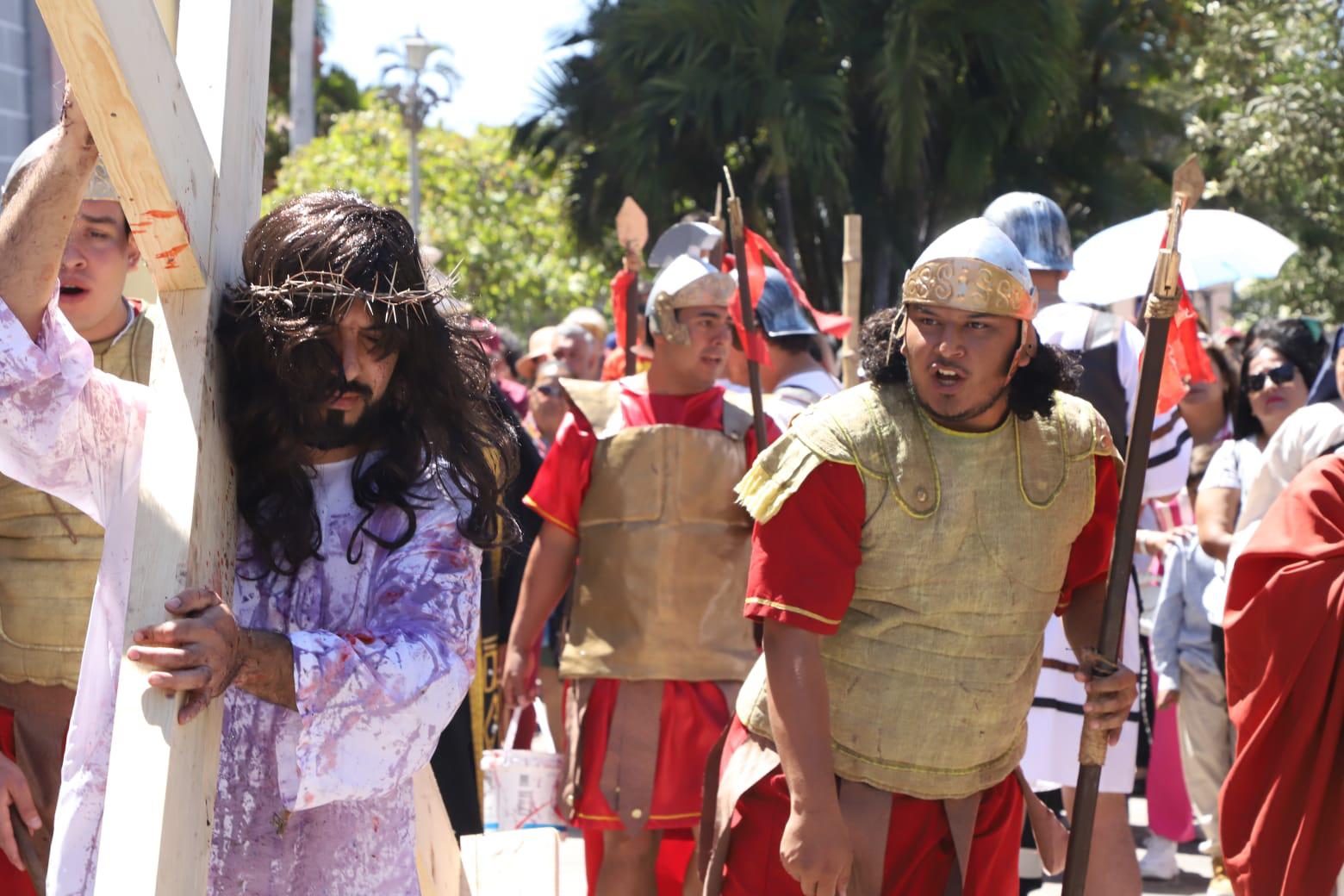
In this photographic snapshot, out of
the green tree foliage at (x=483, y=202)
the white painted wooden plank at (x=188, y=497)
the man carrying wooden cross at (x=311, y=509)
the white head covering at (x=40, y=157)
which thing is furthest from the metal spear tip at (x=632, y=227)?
the green tree foliage at (x=483, y=202)

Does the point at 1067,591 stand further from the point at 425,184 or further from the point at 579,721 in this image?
the point at 425,184

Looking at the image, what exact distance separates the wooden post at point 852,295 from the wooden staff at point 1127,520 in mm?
1903

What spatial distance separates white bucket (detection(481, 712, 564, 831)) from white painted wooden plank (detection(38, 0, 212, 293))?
2.83m

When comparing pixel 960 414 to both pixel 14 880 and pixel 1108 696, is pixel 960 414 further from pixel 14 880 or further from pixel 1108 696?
pixel 14 880

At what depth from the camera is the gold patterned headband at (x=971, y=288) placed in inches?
121

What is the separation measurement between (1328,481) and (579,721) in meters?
2.15

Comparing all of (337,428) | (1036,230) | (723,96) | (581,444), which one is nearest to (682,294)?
(581,444)

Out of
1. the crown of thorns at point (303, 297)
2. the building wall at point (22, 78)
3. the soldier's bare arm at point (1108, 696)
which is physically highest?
the building wall at point (22, 78)

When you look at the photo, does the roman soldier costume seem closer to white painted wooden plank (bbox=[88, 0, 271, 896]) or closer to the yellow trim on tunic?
the yellow trim on tunic

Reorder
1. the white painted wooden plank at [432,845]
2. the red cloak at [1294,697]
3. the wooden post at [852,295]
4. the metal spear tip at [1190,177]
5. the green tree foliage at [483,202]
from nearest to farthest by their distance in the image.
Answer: the white painted wooden plank at [432,845]
the metal spear tip at [1190,177]
the red cloak at [1294,697]
the wooden post at [852,295]
the green tree foliage at [483,202]

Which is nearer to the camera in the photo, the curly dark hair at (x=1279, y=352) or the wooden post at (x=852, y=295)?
the wooden post at (x=852, y=295)

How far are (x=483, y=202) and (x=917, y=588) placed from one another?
19523mm

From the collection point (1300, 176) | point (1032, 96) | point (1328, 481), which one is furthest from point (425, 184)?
point (1328, 481)

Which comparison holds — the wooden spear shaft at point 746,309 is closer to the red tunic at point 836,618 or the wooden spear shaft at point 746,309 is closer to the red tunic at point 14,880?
the red tunic at point 836,618
